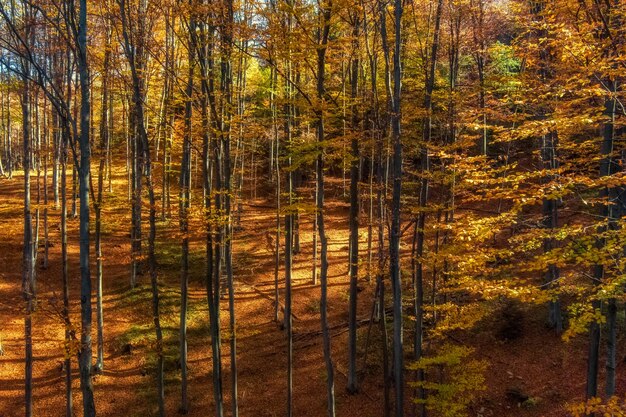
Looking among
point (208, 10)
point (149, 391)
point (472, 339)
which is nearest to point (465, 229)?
point (208, 10)

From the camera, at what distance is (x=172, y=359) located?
15375 mm

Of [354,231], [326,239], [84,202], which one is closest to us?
[84,202]

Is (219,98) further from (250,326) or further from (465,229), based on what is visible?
(250,326)

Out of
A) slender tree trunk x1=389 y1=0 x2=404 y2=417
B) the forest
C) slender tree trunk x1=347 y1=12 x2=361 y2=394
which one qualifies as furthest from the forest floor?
slender tree trunk x1=389 y1=0 x2=404 y2=417

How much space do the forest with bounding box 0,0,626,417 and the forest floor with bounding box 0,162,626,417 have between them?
82 mm

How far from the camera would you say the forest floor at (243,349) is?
13217 mm

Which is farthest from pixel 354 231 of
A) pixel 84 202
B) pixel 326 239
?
pixel 84 202

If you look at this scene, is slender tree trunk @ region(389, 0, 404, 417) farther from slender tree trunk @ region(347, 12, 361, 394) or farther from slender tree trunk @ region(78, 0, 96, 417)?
slender tree trunk @ region(78, 0, 96, 417)

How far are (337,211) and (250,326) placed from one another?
41.2ft

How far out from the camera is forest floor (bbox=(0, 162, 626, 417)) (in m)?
13.2

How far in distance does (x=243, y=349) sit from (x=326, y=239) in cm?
735

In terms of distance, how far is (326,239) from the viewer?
11.3 meters

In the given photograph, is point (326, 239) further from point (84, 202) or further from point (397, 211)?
point (84, 202)

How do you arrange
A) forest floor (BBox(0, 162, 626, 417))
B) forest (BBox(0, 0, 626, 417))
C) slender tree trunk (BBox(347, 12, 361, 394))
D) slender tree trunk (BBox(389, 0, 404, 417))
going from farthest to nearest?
1. forest floor (BBox(0, 162, 626, 417))
2. slender tree trunk (BBox(347, 12, 361, 394))
3. slender tree trunk (BBox(389, 0, 404, 417))
4. forest (BBox(0, 0, 626, 417))
